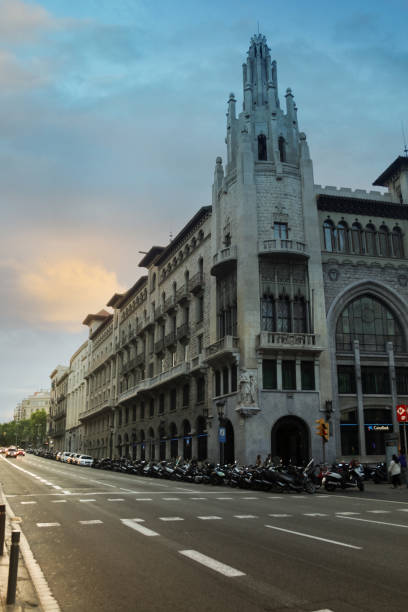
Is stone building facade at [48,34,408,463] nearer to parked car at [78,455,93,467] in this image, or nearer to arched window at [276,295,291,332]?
arched window at [276,295,291,332]

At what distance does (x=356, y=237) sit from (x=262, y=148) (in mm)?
9672

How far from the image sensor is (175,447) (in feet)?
157

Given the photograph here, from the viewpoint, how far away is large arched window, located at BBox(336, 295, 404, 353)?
38375 millimetres

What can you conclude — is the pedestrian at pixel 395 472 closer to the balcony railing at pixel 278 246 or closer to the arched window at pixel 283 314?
the arched window at pixel 283 314

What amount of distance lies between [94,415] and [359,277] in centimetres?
5491

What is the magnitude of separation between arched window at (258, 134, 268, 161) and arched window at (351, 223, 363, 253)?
27.3ft

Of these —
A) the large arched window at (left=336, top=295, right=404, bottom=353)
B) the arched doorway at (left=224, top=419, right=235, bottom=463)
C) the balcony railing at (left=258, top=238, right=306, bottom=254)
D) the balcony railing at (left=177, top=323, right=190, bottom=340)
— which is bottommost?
the arched doorway at (left=224, top=419, right=235, bottom=463)

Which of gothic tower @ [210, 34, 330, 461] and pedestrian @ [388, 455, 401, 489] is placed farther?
gothic tower @ [210, 34, 330, 461]

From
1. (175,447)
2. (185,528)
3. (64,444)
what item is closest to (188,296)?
(175,447)

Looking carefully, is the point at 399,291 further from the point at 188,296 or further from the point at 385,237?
the point at 188,296

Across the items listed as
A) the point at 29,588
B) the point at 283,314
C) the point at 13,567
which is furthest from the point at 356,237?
the point at 13,567

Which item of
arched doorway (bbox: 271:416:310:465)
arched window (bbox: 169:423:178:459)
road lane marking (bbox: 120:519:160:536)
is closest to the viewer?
road lane marking (bbox: 120:519:160:536)

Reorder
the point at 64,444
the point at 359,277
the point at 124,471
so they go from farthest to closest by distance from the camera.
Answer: the point at 64,444
the point at 124,471
the point at 359,277

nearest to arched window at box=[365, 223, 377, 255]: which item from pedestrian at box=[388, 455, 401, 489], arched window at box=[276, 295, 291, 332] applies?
arched window at box=[276, 295, 291, 332]
